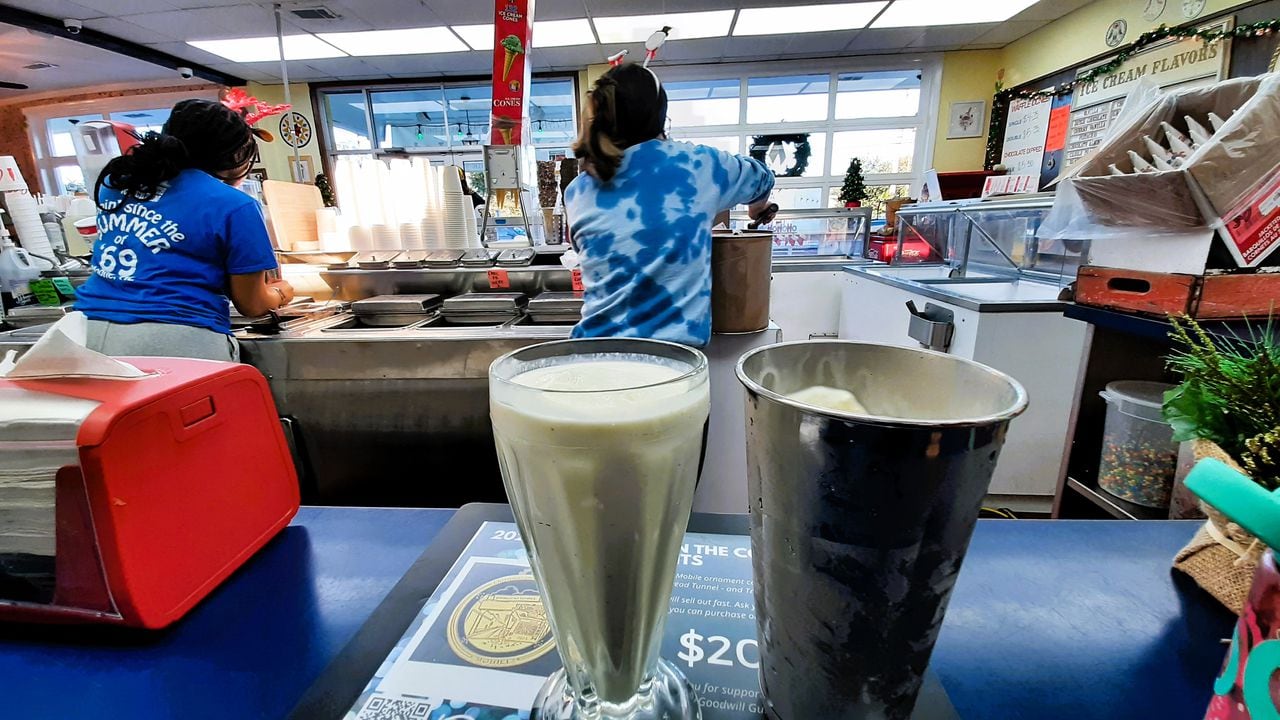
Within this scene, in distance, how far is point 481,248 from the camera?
2.63m

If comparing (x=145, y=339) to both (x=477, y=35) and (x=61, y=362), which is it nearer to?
(x=61, y=362)

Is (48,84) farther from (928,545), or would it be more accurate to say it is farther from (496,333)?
(928,545)

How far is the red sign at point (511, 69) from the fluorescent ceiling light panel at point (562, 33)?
3.40 metres

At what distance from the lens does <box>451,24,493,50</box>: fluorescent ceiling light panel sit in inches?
228

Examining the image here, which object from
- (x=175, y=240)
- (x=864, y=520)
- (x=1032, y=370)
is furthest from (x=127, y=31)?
(x=1032, y=370)

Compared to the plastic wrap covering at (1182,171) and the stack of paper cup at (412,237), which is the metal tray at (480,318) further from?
the plastic wrap covering at (1182,171)

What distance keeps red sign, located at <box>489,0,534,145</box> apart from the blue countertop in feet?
7.34

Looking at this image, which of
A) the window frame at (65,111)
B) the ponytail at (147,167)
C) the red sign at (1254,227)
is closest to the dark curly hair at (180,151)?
the ponytail at (147,167)

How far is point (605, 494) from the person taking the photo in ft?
1.36

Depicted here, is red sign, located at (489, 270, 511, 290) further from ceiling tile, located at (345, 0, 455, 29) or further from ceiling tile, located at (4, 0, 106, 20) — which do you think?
ceiling tile, located at (4, 0, 106, 20)

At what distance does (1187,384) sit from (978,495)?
0.74m

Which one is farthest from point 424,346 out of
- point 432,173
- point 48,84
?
point 48,84

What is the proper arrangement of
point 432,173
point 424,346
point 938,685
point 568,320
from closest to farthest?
point 938,685, point 424,346, point 568,320, point 432,173

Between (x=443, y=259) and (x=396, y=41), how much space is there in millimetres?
5134
